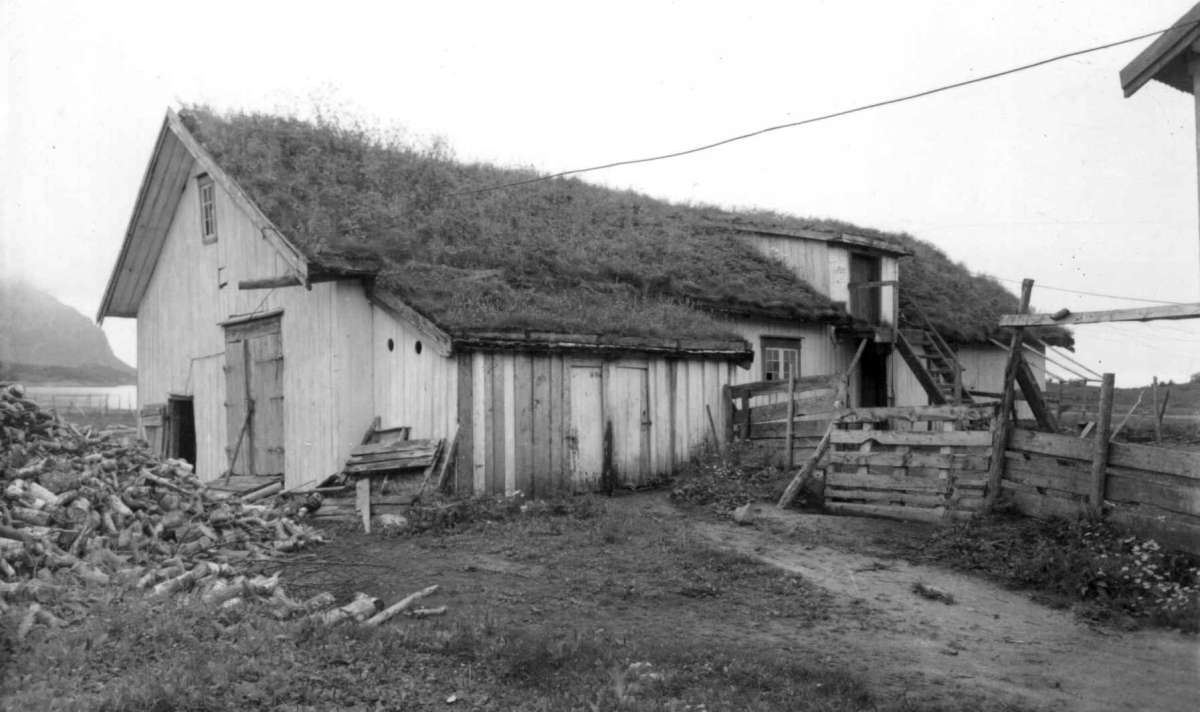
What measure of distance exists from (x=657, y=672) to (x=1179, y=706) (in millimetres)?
3305

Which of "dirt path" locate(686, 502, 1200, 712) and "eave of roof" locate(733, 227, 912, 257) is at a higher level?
"eave of roof" locate(733, 227, 912, 257)

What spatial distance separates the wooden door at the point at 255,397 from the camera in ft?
47.8

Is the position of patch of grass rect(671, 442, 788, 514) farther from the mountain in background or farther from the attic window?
the mountain in background

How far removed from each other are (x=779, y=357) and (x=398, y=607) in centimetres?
1352

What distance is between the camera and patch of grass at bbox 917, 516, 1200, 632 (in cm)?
745

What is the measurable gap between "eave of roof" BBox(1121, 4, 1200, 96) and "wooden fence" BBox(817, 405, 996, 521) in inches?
160

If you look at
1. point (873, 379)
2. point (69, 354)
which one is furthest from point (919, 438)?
point (69, 354)

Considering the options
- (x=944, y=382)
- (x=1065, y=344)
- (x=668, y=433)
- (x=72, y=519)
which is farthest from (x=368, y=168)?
(x=1065, y=344)

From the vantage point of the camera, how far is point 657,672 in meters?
5.83

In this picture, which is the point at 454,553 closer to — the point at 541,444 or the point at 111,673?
the point at 541,444

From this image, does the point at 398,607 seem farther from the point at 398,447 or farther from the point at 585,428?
the point at 585,428

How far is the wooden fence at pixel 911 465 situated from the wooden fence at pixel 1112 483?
48cm

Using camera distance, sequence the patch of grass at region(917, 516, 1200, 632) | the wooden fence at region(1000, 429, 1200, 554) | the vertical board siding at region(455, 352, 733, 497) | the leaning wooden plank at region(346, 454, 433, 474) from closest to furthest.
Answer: the patch of grass at region(917, 516, 1200, 632)
the wooden fence at region(1000, 429, 1200, 554)
the leaning wooden plank at region(346, 454, 433, 474)
the vertical board siding at region(455, 352, 733, 497)

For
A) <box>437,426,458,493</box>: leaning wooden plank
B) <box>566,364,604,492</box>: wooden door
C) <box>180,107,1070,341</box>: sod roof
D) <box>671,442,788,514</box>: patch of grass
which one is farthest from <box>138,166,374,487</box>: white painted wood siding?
<box>671,442,788,514</box>: patch of grass
